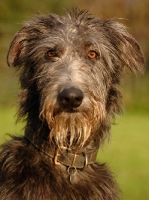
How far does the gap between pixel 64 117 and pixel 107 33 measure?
124cm

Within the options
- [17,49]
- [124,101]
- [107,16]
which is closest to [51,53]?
[17,49]

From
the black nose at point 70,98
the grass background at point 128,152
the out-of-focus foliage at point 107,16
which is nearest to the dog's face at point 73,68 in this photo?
the black nose at point 70,98

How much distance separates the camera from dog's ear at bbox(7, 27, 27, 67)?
614 centimetres

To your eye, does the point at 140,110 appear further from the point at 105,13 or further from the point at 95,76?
the point at 95,76

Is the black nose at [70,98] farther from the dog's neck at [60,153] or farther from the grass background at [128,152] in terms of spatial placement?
the grass background at [128,152]

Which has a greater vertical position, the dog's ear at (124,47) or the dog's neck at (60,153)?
the dog's ear at (124,47)

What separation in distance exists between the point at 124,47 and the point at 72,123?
1212mm

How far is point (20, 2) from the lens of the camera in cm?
2994

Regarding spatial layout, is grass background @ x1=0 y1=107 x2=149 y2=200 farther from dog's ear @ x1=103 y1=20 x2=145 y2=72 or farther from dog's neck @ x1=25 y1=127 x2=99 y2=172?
dog's ear @ x1=103 y1=20 x2=145 y2=72

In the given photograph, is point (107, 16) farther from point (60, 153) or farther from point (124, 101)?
point (60, 153)

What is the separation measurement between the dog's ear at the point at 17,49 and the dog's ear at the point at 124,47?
0.90m

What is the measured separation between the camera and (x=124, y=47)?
6301 millimetres

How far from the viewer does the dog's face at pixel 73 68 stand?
5.50 m

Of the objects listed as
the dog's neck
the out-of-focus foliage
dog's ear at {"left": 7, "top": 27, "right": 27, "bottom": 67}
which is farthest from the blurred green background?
the dog's neck
